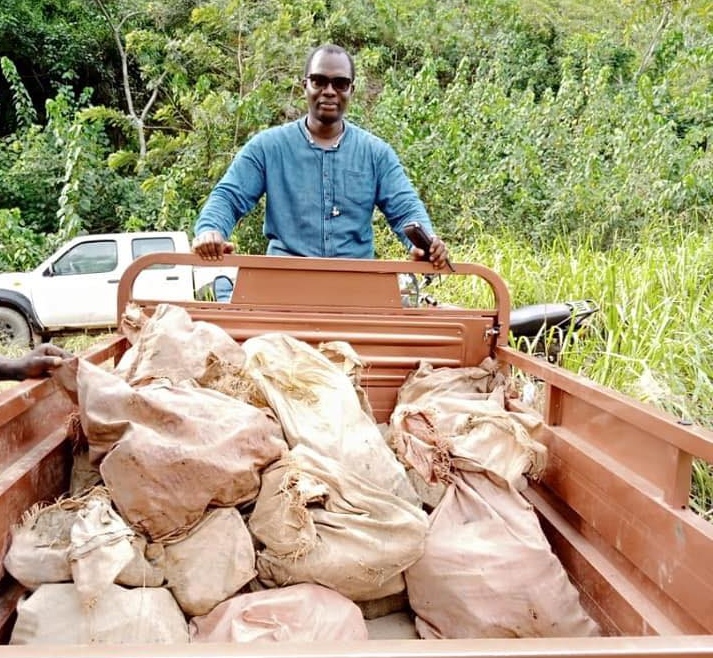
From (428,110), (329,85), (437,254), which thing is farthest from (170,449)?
(428,110)

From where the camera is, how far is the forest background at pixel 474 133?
12.9ft

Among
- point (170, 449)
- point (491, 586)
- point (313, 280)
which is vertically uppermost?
point (313, 280)

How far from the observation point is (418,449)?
1791 millimetres

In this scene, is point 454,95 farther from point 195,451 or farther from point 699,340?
point 195,451

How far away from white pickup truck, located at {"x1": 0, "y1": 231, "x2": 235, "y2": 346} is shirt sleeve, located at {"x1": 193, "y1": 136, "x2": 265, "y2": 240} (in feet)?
18.5

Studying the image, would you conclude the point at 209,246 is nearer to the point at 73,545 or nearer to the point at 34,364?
the point at 34,364

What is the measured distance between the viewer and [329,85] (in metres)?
2.96

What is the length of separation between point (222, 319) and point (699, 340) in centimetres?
222

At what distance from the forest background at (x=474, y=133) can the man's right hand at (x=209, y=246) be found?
5.85 ft

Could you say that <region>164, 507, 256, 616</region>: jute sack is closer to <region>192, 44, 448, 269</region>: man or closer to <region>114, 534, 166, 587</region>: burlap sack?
→ <region>114, 534, 166, 587</region>: burlap sack

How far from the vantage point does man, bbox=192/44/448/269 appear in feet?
9.76

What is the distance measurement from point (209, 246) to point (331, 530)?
128 centimetres

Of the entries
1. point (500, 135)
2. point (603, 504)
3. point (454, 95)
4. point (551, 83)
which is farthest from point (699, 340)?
point (551, 83)

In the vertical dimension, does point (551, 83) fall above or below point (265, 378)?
above
